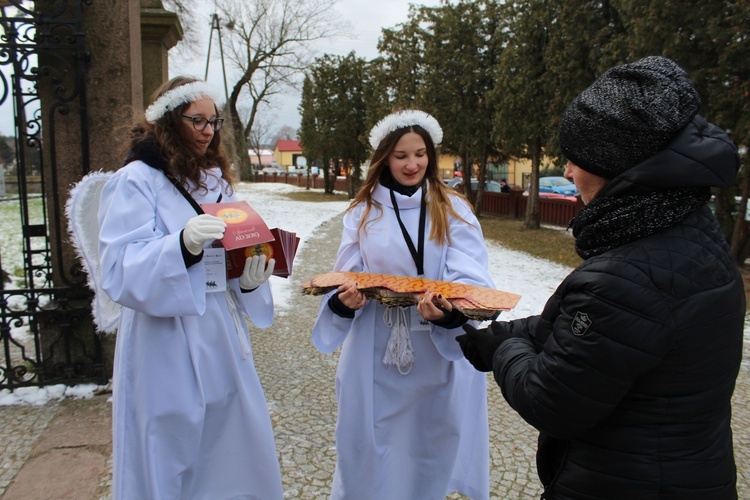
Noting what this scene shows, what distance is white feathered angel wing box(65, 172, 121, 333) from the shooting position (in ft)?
8.48

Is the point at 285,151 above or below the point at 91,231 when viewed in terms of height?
above

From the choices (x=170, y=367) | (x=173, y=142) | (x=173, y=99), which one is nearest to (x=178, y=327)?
(x=170, y=367)

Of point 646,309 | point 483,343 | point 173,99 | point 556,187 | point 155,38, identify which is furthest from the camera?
point 556,187

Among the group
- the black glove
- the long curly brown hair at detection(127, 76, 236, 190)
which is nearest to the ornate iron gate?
the long curly brown hair at detection(127, 76, 236, 190)

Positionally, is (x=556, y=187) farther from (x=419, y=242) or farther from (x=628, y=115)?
(x=628, y=115)

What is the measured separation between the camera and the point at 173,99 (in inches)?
91.8

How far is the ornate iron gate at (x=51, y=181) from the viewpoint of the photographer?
150 inches

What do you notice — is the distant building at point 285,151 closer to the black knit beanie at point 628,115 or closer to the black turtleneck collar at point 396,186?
the black turtleneck collar at point 396,186

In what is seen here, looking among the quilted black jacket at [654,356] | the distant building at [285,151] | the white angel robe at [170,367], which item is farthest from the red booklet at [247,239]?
the distant building at [285,151]

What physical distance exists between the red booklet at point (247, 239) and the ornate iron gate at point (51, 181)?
7.34ft

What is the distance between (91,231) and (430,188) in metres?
1.63

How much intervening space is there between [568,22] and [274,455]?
13.0 meters

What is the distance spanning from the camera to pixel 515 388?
1477mm

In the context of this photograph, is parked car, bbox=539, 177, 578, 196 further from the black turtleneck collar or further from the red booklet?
the red booklet
